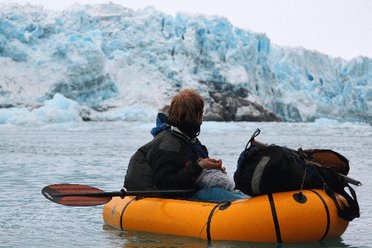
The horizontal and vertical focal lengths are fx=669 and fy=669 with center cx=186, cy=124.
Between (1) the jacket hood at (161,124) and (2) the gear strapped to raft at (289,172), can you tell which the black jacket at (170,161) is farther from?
(2) the gear strapped to raft at (289,172)

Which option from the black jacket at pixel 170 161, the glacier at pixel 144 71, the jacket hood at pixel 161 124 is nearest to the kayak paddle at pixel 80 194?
the black jacket at pixel 170 161

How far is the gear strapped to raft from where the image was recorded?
407cm

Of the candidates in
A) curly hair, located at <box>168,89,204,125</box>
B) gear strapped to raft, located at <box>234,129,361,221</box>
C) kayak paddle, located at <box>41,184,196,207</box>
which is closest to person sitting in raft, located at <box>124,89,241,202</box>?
curly hair, located at <box>168,89,204,125</box>

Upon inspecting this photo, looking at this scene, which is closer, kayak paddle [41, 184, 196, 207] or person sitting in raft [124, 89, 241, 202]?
person sitting in raft [124, 89, 241, 202]

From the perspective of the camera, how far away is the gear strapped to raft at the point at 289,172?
4.07 metres

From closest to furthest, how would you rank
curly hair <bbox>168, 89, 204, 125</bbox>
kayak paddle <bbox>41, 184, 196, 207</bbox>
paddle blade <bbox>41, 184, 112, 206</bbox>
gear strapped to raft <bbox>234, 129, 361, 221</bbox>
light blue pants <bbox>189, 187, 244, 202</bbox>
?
gear strapped to raft <bbox>234, 129, 361, 221</bbox> → curly hair <bbox>168, 89, 204, 125</bbox> → light blue pants <bbox>189, 187, 244, 202</bbox> → kayak paddle <bbox>41, 184, 196, 207</bbox> → paddle blade <bbox>41, 184, 112, 206</bbox>

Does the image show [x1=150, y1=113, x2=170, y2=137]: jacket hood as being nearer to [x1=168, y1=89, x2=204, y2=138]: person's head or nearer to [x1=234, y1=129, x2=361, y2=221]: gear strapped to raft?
[x1=168, y1=89, x2=204, y2=138]: person's head

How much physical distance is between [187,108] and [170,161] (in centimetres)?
37

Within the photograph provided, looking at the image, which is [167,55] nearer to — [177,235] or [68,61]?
[68,61]

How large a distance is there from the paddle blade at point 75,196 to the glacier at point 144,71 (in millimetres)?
33477

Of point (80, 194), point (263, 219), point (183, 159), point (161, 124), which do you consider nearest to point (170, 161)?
point (183, 159)

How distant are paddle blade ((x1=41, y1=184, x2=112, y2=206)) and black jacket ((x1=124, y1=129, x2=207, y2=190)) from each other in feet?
1.37

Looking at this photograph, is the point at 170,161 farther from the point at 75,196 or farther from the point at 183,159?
the point at 75,196

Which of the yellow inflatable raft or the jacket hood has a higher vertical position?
the jacket hood
